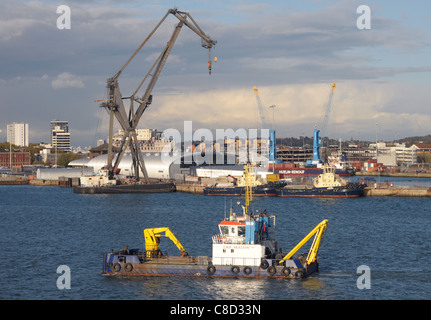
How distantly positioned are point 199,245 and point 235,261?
33.8ft

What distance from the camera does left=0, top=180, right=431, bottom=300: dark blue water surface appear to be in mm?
28297

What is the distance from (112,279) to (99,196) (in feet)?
196

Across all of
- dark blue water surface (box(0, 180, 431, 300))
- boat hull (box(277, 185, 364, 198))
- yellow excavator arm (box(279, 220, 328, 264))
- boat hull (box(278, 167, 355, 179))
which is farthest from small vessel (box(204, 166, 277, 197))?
yellow excavator arm (box(279, 220, 328, 264))

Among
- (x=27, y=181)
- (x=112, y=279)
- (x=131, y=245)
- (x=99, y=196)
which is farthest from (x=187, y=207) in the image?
(x=27, y=181)

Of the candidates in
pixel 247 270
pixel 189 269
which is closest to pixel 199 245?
pixel 189 269

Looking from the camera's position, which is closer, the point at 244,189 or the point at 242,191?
the point at 244,189

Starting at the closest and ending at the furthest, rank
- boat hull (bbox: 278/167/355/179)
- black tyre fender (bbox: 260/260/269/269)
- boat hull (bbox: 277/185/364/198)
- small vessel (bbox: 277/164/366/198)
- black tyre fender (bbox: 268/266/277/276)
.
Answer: black tyre fender (bbox: 268/266/277/276), black tyre fender (bbox: 260/260/269/269), boat hull (bbox: 277/185/364/198), small vessel (bbox: 277/164/366/198), boat hull (bbox: 278/167/355/179)

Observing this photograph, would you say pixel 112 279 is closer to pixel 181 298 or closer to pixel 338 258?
pixel 181 298

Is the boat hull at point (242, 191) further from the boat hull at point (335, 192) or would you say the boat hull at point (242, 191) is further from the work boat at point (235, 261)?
the work boat at point (235, 261)

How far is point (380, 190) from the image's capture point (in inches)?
3438

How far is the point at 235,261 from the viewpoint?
29.8 m

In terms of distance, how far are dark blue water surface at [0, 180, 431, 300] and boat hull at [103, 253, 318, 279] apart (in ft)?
1.12

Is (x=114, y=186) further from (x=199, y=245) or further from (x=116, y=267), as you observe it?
(x=116, y=267)

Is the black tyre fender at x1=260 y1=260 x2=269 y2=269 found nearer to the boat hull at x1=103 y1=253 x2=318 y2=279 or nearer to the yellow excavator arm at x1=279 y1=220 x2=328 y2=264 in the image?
the boat hull at x1=103 y1=253 x2=318 y2=279
